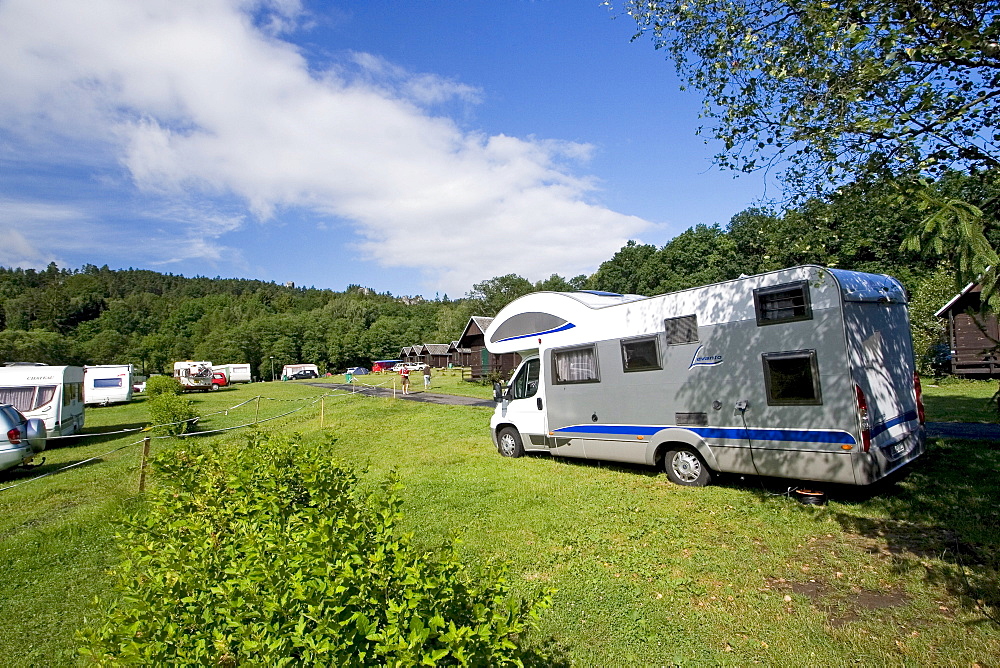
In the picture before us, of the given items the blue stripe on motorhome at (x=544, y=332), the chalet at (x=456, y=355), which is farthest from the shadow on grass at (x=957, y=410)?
the chalet at (x=456, y=355)

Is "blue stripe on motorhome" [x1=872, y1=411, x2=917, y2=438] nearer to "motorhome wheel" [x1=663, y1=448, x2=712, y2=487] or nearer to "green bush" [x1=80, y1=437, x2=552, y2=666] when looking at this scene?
"motorhome wheel" [x1=663, y1=448, x2=712, y2=487]

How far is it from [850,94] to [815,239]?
4.69ft

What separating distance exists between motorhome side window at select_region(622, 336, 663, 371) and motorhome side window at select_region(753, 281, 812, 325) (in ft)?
5.74

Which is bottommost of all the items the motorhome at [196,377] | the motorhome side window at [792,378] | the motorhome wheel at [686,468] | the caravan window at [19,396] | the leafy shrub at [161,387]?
the motorhome wheel at [686,468]

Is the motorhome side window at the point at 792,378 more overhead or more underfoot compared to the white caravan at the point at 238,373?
more underfoot

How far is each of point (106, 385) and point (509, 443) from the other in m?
34.2

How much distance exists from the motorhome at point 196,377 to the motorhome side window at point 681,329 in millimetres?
50196

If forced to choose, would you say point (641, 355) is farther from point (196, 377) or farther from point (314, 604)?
point (196, 377)

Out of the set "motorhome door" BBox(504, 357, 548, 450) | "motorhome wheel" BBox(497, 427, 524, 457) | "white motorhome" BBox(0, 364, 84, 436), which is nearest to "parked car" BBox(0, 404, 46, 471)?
"white motorhome" BBox(0, 364, 84, 436)

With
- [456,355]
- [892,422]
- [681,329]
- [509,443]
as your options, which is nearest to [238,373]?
[456,355]

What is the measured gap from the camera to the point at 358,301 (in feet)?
379

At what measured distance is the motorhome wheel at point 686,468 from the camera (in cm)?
820

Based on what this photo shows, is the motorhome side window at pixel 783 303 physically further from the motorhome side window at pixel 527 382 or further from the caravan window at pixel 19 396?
the caravan window at pixel 19 396

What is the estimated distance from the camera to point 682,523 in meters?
6.73
